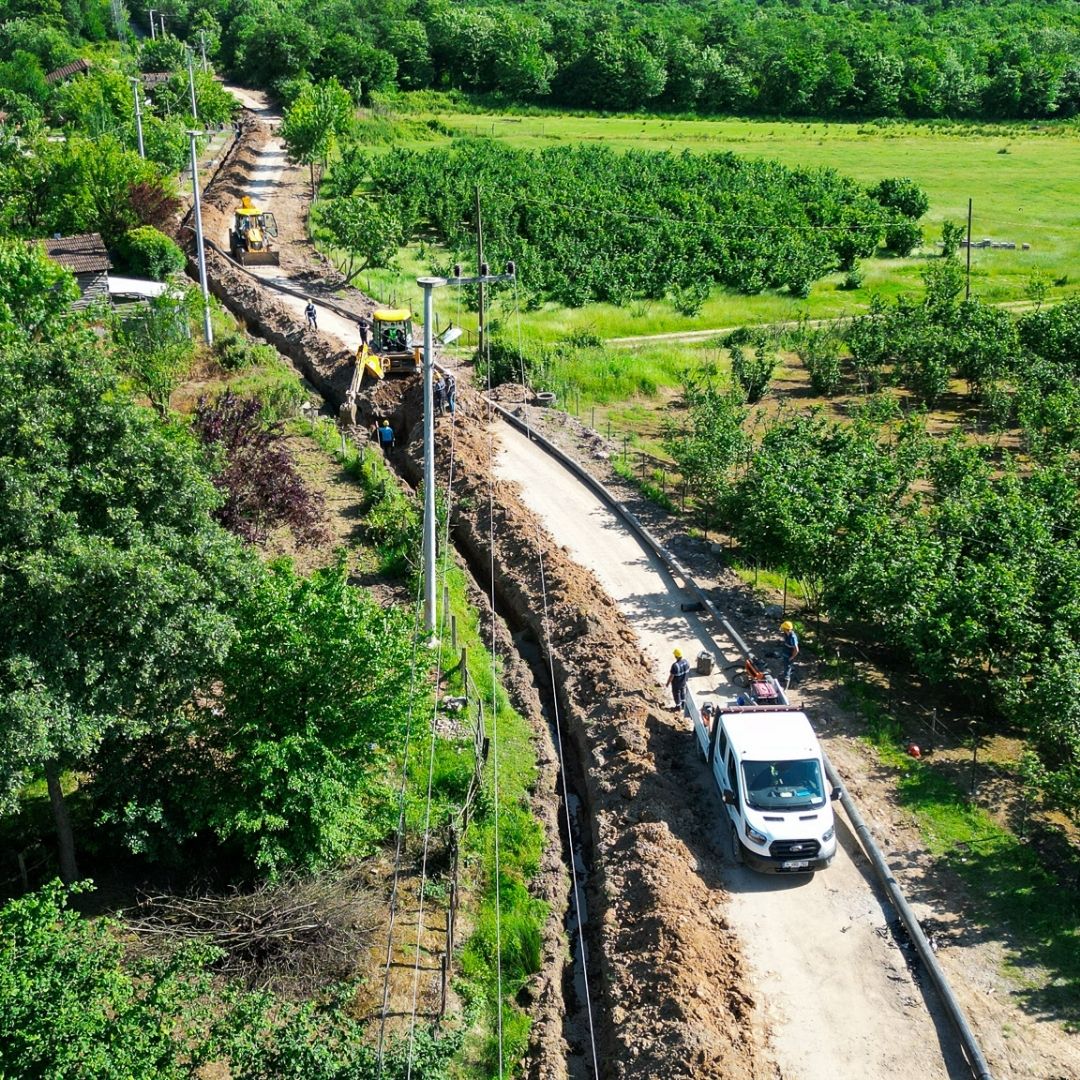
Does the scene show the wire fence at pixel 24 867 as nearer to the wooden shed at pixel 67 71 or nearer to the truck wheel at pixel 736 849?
the truck wheel at pixel 736 849

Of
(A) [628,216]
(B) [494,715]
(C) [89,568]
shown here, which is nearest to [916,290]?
(A) [628,216]

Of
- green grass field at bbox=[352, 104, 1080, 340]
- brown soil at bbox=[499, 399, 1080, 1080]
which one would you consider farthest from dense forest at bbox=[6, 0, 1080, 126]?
brown soil at bbox=[499, 399, 1080, 1080]

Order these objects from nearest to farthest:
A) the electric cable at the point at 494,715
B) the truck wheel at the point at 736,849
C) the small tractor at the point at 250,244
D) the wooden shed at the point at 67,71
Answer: the electric cable at the point at 494,715 → the truck wheel at the point at 736,849 → the small tractor at the point at 250,244 → the wooden shed at the point at 67,71

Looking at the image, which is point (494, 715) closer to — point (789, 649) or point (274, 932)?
point (789, 649)

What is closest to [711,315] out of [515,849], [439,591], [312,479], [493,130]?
[312,479]

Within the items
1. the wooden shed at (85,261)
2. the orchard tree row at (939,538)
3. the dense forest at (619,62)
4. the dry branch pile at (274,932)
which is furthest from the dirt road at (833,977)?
the dense forest at (619,62)

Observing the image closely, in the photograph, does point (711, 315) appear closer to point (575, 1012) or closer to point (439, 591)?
point (439, 591)
